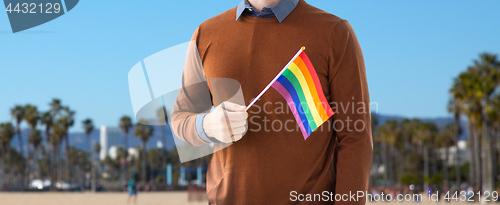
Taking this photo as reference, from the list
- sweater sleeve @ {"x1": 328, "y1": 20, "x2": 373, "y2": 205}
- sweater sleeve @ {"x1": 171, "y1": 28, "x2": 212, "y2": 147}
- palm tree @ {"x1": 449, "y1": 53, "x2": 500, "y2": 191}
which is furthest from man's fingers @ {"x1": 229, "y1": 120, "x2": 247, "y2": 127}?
palm tree @ {"x1": 449, "y1": 53, "x2": 500, "y2": 191}

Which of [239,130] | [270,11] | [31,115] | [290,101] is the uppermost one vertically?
[31,115]

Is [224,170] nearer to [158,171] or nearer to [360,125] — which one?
[360,125]

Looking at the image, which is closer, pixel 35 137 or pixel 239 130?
pixel 239 130

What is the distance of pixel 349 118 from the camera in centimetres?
202

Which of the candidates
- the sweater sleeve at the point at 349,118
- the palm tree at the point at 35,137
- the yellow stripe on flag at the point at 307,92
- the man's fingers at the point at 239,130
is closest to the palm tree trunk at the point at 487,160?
the sweater sleeve at the point at 349,118

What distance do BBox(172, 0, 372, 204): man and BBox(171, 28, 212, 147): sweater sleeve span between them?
0.04ft

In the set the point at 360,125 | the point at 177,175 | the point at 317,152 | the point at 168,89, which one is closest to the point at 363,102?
the point at 360,125

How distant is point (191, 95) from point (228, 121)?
39 centimetres

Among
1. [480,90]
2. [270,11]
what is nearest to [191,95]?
[270,11]

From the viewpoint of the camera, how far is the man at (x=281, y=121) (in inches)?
77.5

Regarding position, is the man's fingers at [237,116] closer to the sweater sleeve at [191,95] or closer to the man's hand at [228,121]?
the man's hand at [228,121]

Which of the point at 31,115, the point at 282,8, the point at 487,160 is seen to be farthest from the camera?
the point at 31,115

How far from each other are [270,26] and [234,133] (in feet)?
1.63

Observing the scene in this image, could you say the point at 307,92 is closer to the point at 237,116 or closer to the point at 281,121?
the point at 281,121
